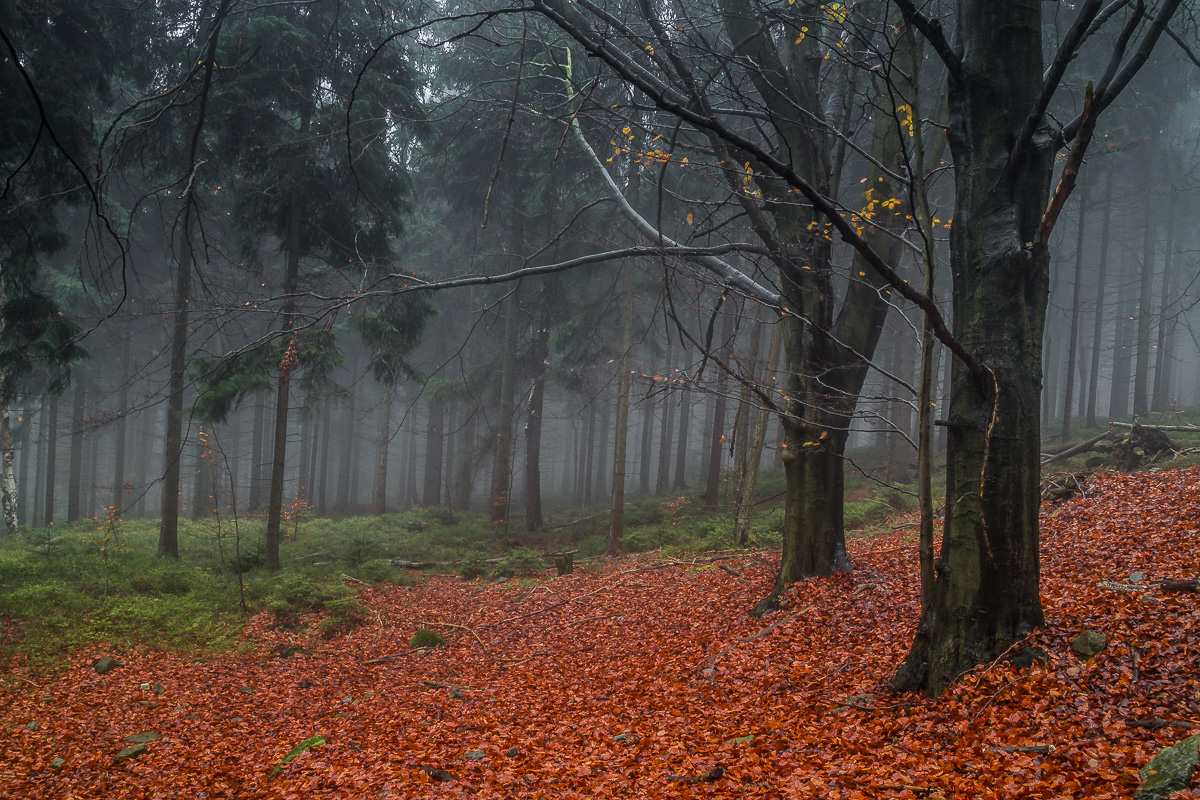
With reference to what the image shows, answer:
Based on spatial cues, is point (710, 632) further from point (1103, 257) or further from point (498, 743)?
point (1103, 257)

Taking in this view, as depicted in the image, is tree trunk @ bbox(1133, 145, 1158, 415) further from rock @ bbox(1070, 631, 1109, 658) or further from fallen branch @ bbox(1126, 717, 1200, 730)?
fallen branch @ bbox(1126, 717, 1200, 730)

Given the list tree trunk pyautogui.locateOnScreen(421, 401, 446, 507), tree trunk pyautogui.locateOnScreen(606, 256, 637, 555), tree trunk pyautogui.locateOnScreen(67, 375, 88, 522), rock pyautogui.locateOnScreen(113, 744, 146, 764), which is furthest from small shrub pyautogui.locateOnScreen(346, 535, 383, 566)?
tree trunk pyautogui.locateOnScreen(67, 375, 88, 522)

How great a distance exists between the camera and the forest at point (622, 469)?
3736 millimetres

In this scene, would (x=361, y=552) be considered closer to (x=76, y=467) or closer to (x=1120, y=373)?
(x=76, y=467)

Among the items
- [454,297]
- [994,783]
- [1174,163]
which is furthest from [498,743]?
[1174,163]

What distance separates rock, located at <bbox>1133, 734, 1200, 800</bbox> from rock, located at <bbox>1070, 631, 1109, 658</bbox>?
1283 mm

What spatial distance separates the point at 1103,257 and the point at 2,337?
90.5ft

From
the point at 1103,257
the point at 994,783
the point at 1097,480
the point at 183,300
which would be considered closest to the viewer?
the point at 994,783

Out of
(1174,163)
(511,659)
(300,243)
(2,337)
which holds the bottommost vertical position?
(511,659)

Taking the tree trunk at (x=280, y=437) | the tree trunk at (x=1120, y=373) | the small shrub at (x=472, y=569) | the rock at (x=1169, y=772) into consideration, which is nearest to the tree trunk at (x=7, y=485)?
the tree trunk at (x=280, y=437)

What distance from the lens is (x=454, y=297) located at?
2459 centimetres

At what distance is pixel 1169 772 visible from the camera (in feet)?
8.49

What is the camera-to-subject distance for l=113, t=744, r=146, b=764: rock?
5.23m

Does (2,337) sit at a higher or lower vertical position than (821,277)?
lower
